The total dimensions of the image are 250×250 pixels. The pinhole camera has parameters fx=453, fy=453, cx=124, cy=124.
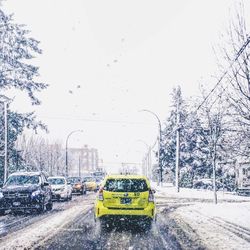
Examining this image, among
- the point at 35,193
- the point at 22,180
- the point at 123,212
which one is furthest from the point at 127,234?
the point at 22,180

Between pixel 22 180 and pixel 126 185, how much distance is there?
8406 millimetres

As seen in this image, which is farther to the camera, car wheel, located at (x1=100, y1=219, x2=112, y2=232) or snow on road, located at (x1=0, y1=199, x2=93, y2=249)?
A: car wheel, located at (x1=100, y1=219, x2=112, y2=232)

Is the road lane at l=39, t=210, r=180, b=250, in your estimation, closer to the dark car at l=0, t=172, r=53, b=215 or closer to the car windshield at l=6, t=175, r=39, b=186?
the dark car at l=0, t=172, r=53, b=215

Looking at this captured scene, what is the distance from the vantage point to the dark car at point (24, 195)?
1788 centimetres

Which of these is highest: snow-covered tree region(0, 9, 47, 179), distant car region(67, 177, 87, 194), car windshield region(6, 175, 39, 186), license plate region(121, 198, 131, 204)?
snow-covered tree region(0, 9, 47, 179)

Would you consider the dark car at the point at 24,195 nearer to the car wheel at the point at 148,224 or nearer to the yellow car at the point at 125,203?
the yellow car at the point at 125,203

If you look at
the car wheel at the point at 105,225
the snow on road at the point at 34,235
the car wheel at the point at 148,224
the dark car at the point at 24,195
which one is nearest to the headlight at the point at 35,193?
the dark car at the point at 24,195

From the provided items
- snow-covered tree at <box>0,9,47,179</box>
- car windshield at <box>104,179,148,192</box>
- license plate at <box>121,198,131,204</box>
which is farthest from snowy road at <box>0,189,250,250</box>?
snow-covered tree at <box>0,9,47,179</box>

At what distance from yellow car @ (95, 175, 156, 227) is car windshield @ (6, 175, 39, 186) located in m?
7.71

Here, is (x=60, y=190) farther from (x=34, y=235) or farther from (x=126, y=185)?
(x=34, y=235)

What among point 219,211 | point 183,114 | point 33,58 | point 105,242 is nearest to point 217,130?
point 219,211

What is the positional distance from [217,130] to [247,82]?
24.8 feet

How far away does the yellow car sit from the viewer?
1227cm

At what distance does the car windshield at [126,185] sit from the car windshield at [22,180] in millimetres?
7570
